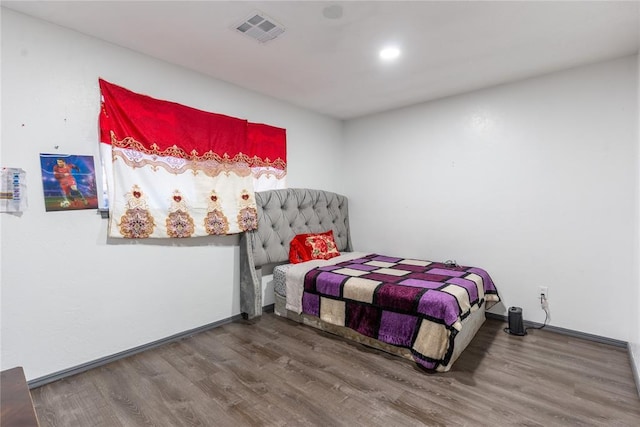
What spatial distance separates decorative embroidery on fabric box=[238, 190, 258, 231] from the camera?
276 centimetres

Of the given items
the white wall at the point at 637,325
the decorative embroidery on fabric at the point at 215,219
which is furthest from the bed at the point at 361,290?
the white wall at the point at 637,325

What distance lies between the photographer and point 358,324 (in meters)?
2.31

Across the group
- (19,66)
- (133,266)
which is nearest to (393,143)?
(133,266)

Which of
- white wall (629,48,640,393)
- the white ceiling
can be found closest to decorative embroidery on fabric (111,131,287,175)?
the white ceiling

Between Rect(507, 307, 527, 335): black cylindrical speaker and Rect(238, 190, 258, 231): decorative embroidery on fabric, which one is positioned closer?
Rect(507, 307, 527, 335): black cylindrical speaker

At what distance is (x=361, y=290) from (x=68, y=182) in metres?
2.06

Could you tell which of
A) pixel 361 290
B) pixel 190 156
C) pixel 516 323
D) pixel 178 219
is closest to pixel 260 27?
pixel 190 156

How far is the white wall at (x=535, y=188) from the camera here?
2.28 meters

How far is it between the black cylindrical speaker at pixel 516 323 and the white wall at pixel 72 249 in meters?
2.53

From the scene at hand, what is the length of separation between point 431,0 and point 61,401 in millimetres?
2953

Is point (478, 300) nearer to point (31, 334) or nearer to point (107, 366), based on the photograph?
point (107, 366)

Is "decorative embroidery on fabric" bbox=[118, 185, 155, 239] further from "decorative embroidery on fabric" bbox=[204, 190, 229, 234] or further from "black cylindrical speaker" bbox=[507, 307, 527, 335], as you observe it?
"black cylindrical speaker" bbox=[507, 307, 527, 335]

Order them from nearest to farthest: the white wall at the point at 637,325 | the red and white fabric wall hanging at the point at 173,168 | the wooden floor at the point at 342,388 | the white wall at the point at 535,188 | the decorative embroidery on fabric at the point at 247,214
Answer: the wooden floor at the point at 342,388, the white wall at the point at 637,325, the red and white fabric wall hanging at the point at 173,168, the white wall at the point at 535,188, the decorative embroidery on fabric at the point at 247,214

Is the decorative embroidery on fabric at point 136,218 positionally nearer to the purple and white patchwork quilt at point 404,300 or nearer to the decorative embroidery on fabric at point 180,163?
the decorative embroidery on fabric at point 180,163
